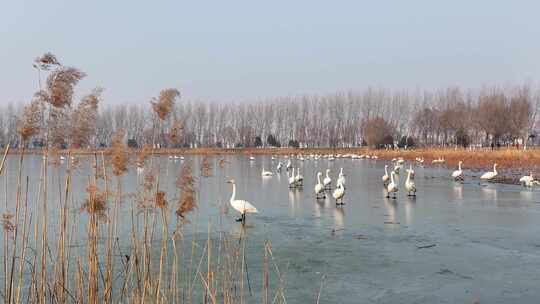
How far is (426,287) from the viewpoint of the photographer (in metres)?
6.69

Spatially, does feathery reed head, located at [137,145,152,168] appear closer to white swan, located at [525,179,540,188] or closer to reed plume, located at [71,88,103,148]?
reed plume, located at [71,88,103,148]

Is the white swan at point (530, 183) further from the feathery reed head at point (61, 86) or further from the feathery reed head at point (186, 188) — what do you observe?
the feathery reed head at point (61, 86)

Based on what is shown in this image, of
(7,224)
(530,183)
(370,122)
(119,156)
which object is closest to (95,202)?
(119,156)

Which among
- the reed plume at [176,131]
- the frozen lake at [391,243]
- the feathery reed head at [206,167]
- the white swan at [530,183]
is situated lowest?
the frozen lake at [391,243]

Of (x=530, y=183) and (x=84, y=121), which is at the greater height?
(x=84, y=121)

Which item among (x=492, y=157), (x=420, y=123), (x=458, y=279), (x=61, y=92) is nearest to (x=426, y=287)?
(x=458, y=279)

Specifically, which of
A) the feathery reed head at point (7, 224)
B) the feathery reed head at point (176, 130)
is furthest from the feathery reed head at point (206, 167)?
the feathery reed head at point (7, 224)

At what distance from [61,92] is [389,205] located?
13190mm

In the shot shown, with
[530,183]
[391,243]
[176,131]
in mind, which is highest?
[176,131]

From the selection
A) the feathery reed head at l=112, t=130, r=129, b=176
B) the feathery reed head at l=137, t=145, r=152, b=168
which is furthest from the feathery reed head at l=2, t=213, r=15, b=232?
the feathery reed head at l=137, t=145, r=152, b=168

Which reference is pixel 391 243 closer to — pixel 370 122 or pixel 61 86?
pixel 61 86

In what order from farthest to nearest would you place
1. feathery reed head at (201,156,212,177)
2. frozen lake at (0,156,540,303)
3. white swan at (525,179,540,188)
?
white swan at (525,179,540,188)
frozen lake at (0,156,540,303)
feathery reed head at (201,156,212,177)

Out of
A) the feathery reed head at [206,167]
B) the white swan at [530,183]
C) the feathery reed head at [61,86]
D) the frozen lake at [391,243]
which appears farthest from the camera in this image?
the white swan at [530,183]

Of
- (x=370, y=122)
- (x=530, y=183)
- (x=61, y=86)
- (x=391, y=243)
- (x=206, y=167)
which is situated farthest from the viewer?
(x=370, y=122)
